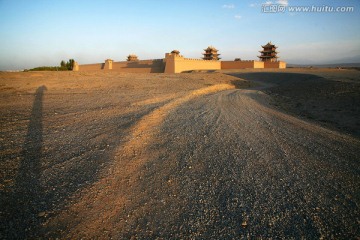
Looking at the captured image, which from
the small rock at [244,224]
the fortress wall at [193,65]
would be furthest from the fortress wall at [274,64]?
the small rock at [244,224]

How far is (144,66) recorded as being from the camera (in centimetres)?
3938

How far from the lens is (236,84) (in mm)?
20250

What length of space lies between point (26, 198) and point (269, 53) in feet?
180

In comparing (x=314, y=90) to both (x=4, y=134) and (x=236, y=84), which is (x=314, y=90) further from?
(x=4, y=134)

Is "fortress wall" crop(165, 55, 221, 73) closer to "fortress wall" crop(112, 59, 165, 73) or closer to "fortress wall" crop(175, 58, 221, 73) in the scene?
"fortress wall" crop(175, 58, 221, 73)

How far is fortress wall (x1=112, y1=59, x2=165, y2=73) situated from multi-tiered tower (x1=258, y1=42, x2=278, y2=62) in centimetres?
2610

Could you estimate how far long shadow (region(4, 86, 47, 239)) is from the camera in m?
2.37

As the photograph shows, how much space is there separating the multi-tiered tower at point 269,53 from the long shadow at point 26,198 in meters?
52.1

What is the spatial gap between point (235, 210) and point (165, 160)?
67.8 inches

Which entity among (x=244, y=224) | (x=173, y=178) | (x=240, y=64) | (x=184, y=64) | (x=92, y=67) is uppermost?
(x=92, y=67)

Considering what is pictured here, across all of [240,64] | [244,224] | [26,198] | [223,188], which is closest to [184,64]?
[240,64]

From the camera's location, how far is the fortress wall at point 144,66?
124ft

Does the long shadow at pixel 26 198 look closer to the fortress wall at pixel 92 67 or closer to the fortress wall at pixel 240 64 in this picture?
the fortress wall at pixel 240 64

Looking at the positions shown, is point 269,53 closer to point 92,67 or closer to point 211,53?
point 211,53
